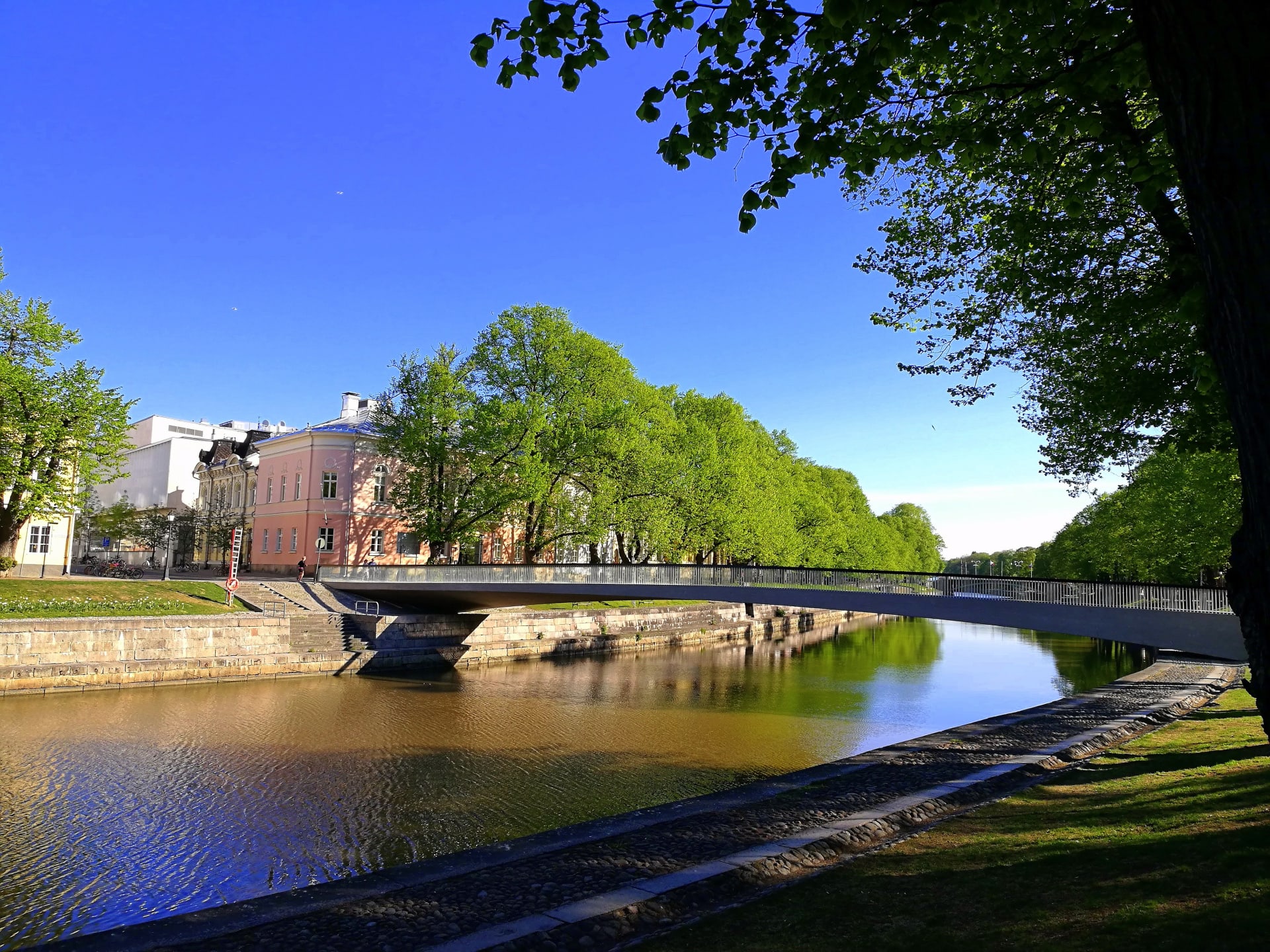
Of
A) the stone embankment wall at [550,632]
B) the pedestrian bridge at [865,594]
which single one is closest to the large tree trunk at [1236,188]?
the pedestrian bridge at [865,594]

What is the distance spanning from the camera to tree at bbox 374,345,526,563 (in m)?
39.2

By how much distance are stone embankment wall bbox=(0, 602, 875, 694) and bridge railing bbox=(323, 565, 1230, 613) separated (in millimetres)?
3171

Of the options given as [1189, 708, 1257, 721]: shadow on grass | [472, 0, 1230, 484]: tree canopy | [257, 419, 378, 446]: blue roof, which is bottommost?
[1189, 708, 1257, 721]: shadow on grass

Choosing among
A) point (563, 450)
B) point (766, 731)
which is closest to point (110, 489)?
point (563, 450)

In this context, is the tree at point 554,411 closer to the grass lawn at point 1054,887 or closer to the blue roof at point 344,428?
the blue roof at point 344,428

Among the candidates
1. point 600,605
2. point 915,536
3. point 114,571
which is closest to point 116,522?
point 114,571

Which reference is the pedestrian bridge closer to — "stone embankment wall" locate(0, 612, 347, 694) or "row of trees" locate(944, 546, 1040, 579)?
"stone embankment wall" locate(0, 612, 347, 694)

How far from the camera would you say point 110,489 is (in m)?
74.4

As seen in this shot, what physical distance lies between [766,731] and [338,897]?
51.4 feet

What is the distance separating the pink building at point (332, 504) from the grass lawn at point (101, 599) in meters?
12.5

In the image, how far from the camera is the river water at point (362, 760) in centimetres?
1133

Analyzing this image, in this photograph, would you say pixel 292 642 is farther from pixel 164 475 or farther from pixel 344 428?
pixel 164 475

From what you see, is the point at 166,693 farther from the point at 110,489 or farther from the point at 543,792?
the point at 110,489

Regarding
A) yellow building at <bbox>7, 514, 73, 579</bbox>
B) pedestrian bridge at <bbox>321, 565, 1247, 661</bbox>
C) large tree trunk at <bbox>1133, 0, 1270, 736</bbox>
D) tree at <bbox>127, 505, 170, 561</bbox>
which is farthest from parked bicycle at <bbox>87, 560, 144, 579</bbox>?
large tree trunk at <bbox>1133, 0, 1270, 736</bbox>
